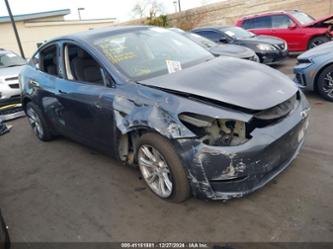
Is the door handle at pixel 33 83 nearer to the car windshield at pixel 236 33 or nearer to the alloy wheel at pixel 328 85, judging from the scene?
the alloy wheel at pixel 328 85

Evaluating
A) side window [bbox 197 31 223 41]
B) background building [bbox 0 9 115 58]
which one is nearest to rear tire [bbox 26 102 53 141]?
side window [bbox 197 31 223 41]

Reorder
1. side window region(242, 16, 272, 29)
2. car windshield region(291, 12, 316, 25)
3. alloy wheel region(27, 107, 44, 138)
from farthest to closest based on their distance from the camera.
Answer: side window region(242, 16, 272, 29)
car windshield region(291, 12, 316, 25)
alloy wheel region(27, 107, 44, 138)

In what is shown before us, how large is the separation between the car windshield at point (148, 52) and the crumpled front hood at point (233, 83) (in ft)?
0.64

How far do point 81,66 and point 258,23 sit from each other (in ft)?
31.4

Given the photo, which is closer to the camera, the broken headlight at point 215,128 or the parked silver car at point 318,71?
the broken headlight at point 215,128

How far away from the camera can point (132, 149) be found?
358 cm

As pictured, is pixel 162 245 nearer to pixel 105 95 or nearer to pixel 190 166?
pixel 190 166

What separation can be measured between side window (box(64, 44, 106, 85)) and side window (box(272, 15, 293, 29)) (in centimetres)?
900

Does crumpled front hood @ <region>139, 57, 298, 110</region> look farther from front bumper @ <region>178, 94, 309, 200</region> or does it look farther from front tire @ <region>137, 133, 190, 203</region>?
front tire @ <region>137, 133, 190, 203</region>

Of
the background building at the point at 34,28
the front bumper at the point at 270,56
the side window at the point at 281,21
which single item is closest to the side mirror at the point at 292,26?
the side window at the point at 281,21

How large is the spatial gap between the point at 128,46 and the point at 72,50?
0.77 metres

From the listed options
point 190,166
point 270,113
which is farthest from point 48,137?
point 270,113

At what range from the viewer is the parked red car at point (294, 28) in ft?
33.7

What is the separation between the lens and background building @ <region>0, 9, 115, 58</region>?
83.5 ft
